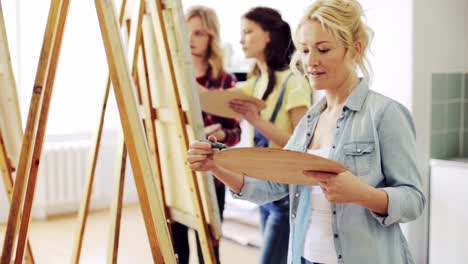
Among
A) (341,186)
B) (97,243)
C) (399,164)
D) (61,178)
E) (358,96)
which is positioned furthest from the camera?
(61,178)

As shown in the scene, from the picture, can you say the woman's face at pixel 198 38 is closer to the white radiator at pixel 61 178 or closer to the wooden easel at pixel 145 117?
the wooden easel at pixel 145 117

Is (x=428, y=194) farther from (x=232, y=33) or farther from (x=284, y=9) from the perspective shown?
(x=232, y=33)

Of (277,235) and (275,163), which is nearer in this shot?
(275,163)

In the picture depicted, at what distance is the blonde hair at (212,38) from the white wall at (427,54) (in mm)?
969

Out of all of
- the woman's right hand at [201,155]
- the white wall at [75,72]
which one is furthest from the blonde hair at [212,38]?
the white wall at [75,72]

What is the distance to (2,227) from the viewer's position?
191 inches

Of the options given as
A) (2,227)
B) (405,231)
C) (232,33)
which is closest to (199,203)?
(405,231)

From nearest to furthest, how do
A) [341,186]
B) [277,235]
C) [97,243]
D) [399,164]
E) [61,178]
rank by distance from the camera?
1. [341,186]
2. [399,164]
3. [277,235]
4. [97,243]
5. [61,178]

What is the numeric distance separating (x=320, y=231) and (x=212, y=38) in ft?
4.69

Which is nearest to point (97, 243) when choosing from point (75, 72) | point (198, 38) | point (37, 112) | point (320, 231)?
point (75, 72)

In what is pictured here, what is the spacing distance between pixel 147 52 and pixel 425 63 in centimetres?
146

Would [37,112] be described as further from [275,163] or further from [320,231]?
[320,231]

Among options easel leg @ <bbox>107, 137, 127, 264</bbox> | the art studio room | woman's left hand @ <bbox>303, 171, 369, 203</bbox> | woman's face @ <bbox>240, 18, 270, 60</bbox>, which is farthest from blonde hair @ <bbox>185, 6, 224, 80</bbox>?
woman's left hand @ <bbox>303, 171, 369, 203</bbox>

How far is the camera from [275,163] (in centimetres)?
140
